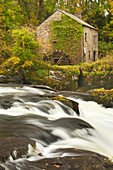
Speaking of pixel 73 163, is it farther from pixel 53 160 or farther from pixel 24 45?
pixel 24 45

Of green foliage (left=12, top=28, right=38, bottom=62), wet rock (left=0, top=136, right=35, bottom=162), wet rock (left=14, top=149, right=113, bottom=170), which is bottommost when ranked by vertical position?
wet rock (left=14, top=149, right=113, bottom=170)

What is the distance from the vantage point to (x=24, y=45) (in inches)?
742

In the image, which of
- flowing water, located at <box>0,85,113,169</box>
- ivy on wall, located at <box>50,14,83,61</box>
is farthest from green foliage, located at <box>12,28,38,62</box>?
flowing water, located at <box>0,85,113,169</box>

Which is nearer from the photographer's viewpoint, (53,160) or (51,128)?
(53,160)

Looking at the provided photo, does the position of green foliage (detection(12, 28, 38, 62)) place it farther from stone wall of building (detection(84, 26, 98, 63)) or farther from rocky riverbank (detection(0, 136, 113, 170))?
rocky riverbank (detection(0, 136, 113, 170))

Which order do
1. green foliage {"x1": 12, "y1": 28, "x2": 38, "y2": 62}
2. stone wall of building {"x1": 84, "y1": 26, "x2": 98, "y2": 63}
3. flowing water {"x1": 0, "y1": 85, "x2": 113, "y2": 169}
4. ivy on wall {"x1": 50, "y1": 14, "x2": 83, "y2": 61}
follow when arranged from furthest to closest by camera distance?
1. stone wall of building {"x1": 84, "y1": 26, "x2": 98, "y2": 63}
2. ivy on wall {"x1": 50, "y1": 14, "x2": 83, "y2": 61}
3. green foliage {"x1": 12, "y1": 28, "x2": 38, "y2": 62}
4. flowing water {"x1": 0, "y1": 85, "x2": 113, "y2": 169}

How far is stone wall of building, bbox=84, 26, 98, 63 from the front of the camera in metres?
28.4

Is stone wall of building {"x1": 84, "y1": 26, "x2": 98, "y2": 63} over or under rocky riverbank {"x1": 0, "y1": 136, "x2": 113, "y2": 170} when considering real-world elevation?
over

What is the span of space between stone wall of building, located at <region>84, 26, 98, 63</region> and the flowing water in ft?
61.7

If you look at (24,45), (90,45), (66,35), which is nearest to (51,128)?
(24,45)

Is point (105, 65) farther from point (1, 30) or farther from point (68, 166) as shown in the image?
point (68, 166)

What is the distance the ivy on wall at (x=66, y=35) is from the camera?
26.5m

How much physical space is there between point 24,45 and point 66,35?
9.36 metres

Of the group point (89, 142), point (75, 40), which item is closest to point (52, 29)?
point (75, 40)
